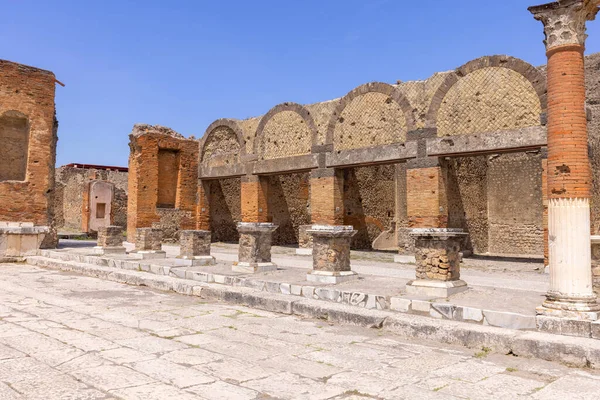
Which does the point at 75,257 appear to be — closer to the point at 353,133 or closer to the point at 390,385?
the point at 353,133

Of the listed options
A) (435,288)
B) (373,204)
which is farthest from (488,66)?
(435,288)

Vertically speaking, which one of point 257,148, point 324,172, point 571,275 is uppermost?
point 257,148

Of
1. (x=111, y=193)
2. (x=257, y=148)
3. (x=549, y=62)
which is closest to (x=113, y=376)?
(x=549, y=62)

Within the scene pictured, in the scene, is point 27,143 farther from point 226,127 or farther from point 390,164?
point 390,164

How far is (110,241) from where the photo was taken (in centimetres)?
1203

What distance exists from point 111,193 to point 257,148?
37.5 feet

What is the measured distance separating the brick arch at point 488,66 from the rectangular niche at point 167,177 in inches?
381

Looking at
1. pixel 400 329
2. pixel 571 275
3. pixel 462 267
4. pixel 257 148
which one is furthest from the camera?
pixel 257 148

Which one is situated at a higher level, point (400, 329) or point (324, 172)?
point (324, 172)

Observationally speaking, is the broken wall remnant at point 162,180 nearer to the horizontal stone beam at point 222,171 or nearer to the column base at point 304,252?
the horizontal stone beam at point 222,171

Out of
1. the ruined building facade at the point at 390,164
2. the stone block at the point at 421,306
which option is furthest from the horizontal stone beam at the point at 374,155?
the stone block at the point at 421,306

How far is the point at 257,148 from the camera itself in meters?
15.6

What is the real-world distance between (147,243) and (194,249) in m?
2.04

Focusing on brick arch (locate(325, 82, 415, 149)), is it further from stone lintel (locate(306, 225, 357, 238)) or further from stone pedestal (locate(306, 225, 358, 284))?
stone pedestal (locate(306, 225, 358, 284))
